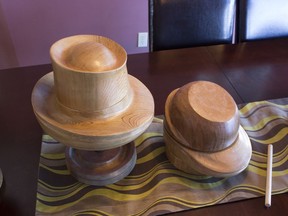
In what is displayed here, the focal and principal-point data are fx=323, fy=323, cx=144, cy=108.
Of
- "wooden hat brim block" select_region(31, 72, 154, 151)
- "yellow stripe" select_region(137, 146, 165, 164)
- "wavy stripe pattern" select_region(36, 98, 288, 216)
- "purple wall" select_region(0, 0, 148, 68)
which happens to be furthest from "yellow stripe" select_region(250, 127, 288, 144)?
"purple wall" select_region(0, 0, 148, 68)

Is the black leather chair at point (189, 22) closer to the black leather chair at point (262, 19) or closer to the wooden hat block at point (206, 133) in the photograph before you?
the black leather chair at point (262, 19)

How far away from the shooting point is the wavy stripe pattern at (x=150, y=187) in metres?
0.65

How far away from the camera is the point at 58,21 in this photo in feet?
5.89

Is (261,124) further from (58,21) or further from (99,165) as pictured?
(58,21)

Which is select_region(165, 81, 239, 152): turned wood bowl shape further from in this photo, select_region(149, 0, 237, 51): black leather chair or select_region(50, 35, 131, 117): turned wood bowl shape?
select_region(149, 0, 237, 51): black leather chair

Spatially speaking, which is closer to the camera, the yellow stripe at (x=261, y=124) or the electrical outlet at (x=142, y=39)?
the yellow stripe at (x=261, y=124)

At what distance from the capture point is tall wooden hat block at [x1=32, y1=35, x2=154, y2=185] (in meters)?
0.54

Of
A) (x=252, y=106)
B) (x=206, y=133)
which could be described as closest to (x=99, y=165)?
(x=206, y=133)

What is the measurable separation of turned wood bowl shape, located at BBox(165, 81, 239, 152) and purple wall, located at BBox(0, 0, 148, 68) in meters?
1.25

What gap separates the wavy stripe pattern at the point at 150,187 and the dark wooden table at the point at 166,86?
2 cm

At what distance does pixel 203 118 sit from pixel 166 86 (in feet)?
1.10

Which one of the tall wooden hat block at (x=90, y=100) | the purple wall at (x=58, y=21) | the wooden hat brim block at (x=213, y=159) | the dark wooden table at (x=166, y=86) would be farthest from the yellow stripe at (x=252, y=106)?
the purple wall at (x=58, y=21)

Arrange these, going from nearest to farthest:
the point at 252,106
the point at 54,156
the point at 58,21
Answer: the point at 54,156 < the point at 252,106 < the point at 58,21

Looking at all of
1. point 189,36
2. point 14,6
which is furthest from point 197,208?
point 14,6
